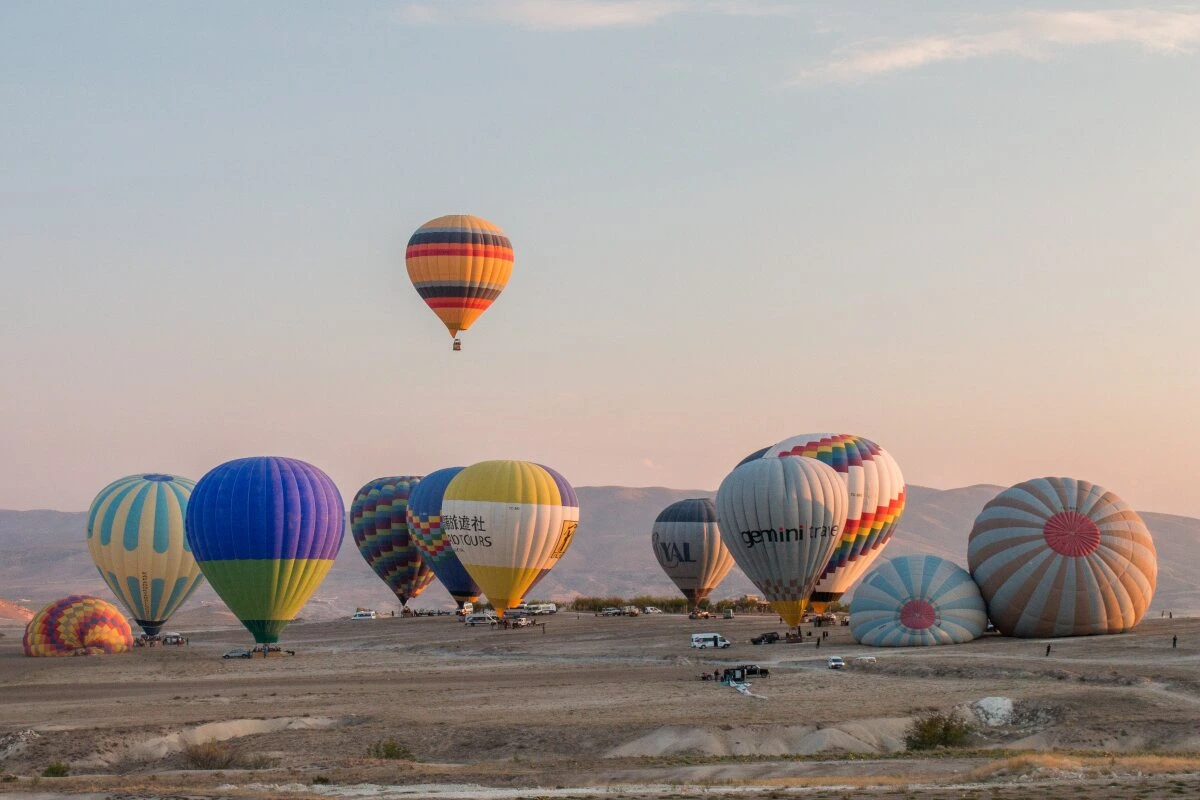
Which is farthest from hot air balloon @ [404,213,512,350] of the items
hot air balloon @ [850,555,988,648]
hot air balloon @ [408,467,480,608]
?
hot air balloon @ [850,555,988,648]

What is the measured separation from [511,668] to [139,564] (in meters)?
27.0

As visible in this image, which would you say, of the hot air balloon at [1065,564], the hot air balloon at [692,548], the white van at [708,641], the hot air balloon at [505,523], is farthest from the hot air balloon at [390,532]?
the hot air balloon at [1065,564]

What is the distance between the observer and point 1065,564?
5731 centimetres

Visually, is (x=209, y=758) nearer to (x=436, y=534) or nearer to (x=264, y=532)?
(x=264, y=532)

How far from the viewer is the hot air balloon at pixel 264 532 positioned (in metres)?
64.6

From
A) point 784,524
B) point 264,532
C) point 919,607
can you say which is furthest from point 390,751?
point 784,524

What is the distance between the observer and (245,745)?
132ft

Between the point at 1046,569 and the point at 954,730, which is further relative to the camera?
the point at 1046,569

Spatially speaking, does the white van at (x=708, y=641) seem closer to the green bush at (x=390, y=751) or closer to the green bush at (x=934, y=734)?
the green bush at (x=934, y=734)

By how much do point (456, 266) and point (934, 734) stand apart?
1893 inches

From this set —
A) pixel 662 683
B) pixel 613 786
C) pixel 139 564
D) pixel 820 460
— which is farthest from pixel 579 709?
pixel 139 564

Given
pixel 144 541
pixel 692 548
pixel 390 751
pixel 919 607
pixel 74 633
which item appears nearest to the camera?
pixel 390 751

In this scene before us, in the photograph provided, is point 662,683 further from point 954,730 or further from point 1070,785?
point 1070,785

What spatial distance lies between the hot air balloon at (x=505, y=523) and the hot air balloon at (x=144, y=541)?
13.3 metres
